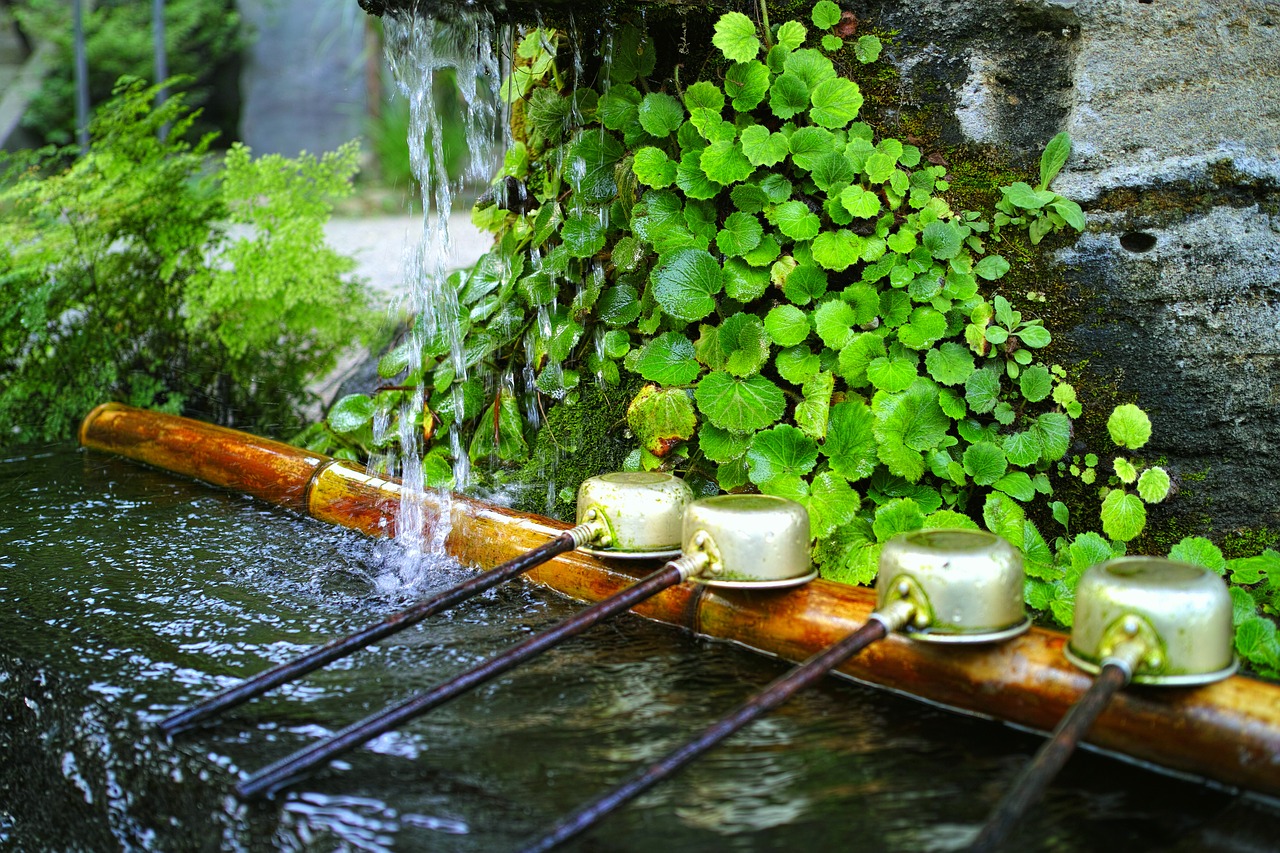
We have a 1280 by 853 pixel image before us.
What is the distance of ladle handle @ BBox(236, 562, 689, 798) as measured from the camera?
1.39m

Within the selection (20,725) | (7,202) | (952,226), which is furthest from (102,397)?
(952,226)

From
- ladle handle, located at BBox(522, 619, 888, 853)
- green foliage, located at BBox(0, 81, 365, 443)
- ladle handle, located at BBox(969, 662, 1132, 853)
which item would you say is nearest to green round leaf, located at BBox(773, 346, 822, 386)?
ladle handle, located at BBox(522, 619, 888, 853)

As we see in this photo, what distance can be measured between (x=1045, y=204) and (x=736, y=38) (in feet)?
2.81

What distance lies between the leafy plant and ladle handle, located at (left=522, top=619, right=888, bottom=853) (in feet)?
4.39

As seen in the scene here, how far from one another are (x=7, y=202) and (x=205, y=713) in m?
4.41

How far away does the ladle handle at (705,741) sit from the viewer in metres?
1.20

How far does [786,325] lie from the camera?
2541mm

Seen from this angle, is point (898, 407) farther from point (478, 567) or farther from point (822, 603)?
point (478, 567)

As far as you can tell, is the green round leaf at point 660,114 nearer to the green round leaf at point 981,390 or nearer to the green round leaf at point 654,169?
the green round leaf at point 654,169

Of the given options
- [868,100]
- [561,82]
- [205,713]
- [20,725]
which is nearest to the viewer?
[205,713]

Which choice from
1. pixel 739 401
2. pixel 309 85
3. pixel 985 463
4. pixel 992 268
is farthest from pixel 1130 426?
pixel 309 85

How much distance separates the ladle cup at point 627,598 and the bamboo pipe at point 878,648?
4.7 inches

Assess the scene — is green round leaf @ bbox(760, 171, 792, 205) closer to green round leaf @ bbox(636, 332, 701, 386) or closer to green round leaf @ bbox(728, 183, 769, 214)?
green round leaf @ bbox(728, 183, 769, 214)

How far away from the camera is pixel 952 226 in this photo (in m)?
2.52
